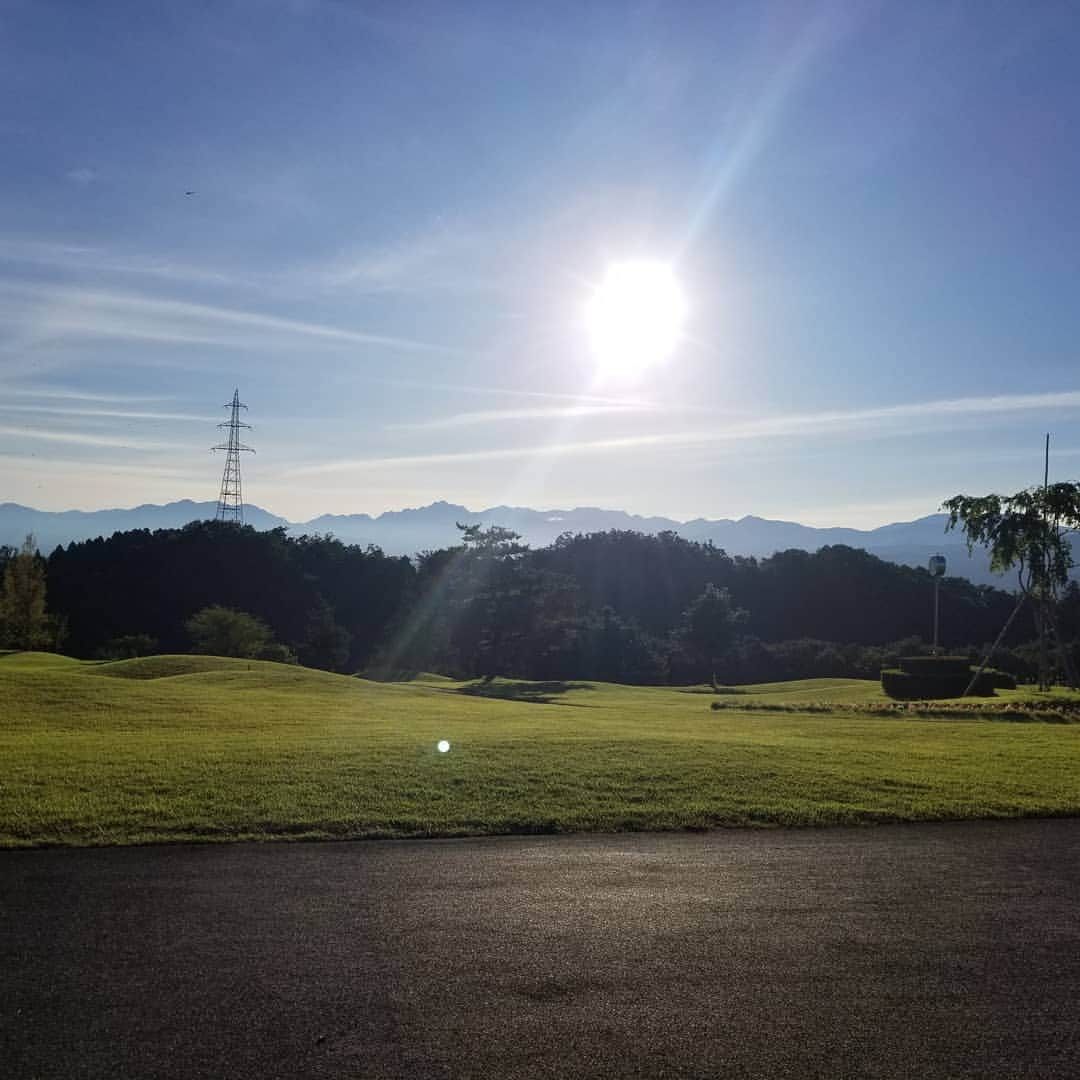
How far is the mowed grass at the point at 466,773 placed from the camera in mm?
10086

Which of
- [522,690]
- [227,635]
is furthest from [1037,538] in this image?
[227,635]

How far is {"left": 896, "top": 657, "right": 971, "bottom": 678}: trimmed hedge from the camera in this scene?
3188 cm

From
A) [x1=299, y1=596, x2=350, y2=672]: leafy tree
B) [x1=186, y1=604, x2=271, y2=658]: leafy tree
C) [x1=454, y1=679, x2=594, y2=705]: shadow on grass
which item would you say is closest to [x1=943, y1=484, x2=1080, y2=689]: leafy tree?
[x1=454, y1=679, x2=594, y2=705]: shadow on grass

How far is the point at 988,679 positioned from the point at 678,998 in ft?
99.3

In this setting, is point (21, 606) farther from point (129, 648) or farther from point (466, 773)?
point (466, 773)

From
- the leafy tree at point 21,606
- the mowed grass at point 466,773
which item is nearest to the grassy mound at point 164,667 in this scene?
the mowed grass at point 466,773

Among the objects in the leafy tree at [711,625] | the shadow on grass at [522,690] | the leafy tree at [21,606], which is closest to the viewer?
the shadow on grass at [522,690]

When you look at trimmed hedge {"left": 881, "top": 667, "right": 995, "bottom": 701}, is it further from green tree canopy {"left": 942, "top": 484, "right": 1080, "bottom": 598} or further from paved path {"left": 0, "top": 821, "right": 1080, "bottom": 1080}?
paved path {"left": 0, "top": 821, "right": 1080, "bottom": 1080}

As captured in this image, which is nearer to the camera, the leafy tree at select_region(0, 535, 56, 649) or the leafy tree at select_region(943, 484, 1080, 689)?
the leafy tree at select_region(943, 484, 1080, 689)

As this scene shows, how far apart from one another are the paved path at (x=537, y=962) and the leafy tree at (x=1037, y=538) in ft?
83.7

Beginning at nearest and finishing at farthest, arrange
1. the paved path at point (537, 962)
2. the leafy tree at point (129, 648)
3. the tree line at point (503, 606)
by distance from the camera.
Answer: the paved path at point (537, 962), the tree line at point (503, 606), the leafy tree at point (129, 648)

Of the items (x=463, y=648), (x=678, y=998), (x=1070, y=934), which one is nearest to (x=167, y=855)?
(x=678, y=998)

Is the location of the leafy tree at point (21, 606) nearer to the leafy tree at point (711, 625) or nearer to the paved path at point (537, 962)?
the leafy tree at point (711, 625)

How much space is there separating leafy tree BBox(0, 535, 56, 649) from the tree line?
4.2 inches
